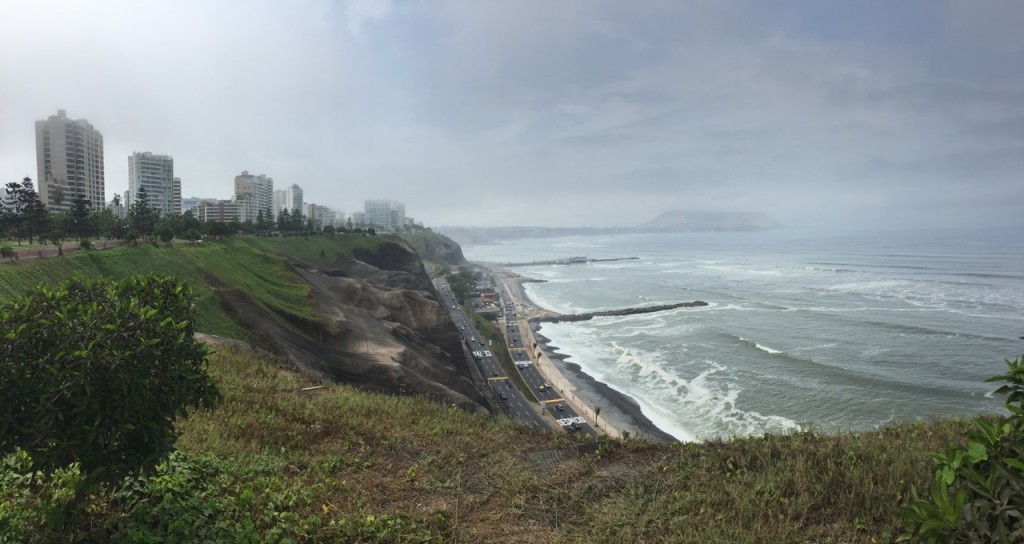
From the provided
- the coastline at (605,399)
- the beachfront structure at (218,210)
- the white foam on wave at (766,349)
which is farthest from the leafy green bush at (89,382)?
the beachfront structure at (218,210)

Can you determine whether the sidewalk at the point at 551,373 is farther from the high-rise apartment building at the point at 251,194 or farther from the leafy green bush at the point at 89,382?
Result: the high-rise apartment building at the point at 251,194

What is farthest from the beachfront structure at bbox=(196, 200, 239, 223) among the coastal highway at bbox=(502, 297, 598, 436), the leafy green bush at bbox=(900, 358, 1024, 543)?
the leafy green bush at bbox=(900, 358, 1024, 543)

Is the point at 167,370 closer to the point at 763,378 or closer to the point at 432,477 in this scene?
the point at 432,477

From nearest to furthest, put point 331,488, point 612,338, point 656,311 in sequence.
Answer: point 331,488 < point 612,338 < point 656,311

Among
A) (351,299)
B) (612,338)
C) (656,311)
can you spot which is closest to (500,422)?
(351,299)

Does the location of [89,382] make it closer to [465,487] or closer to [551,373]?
[465,487]

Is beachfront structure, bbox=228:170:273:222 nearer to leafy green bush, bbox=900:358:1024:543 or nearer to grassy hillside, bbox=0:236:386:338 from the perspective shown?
grassy hillside, bbox=0:236:386:338
